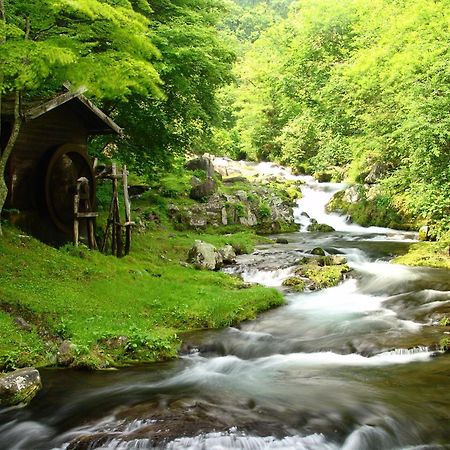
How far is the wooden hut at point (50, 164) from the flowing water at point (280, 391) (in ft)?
19.1

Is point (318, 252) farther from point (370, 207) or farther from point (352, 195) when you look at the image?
point (352, 195)

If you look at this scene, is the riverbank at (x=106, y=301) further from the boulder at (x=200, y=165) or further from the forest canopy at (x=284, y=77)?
the boulder at (x=200, y=165)

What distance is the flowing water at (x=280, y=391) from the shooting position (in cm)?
563

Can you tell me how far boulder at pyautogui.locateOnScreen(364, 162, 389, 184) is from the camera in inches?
1056

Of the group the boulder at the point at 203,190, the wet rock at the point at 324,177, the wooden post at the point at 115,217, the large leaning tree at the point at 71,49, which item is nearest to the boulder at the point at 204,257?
the wooden post at the point at 115,217

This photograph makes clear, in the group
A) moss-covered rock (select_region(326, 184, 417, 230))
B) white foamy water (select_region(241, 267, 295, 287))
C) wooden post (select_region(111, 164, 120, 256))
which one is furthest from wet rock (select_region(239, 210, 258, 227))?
wooden post (select_region(111, 164, 120, 256))

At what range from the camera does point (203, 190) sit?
2373 centimetres

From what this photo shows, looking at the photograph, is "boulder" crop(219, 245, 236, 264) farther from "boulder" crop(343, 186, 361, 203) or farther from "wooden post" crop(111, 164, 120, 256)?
"boulder" crop(343, 186, 361, 203)

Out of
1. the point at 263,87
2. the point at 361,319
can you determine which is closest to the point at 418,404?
the point at 361,319

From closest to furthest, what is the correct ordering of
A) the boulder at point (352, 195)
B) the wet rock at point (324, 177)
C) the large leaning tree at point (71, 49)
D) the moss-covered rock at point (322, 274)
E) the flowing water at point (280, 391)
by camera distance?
the flowing water at point (280, 391)
the large leaning tree at point (71, 49)
the moss-covered rock at point (322, 274)
the boulder at point (352, 195)
the wet rock at point (324, 177)

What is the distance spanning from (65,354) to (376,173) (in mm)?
22761

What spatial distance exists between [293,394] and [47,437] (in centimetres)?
336

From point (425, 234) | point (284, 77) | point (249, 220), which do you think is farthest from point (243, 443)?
point (284, 77)

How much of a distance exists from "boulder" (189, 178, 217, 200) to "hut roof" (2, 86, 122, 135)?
9203 mm
